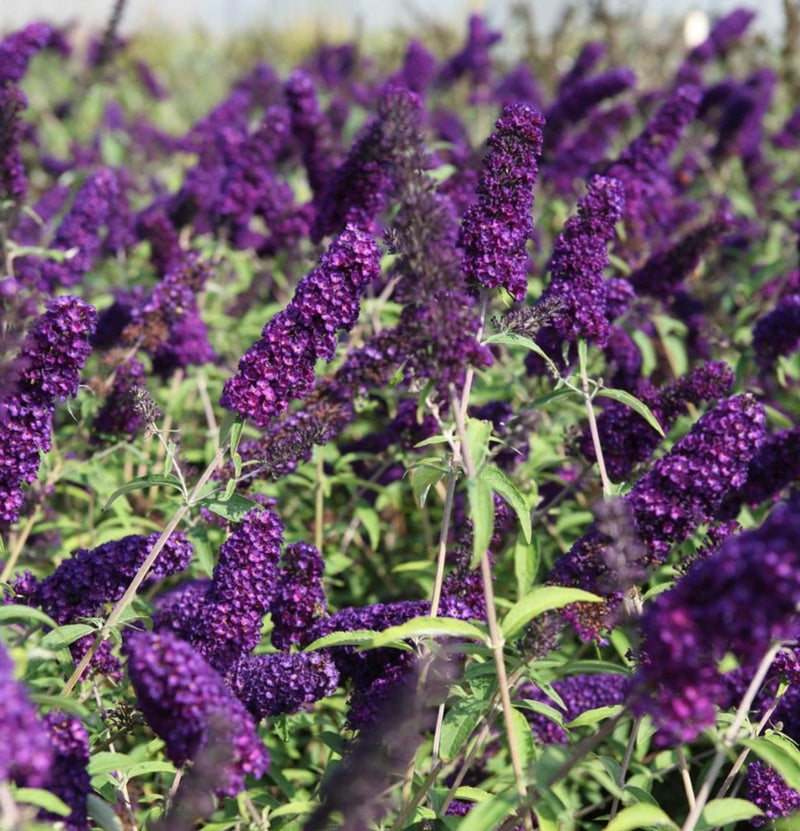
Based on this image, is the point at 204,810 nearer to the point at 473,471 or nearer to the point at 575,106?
the point at 473,471

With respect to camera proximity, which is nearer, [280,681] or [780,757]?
[780,757]

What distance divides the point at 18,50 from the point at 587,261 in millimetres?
5601

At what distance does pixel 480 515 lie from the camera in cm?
293

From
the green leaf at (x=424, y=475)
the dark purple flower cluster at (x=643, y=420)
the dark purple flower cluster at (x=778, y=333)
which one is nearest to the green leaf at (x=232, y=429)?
the green leaf at (x=424, y=475)

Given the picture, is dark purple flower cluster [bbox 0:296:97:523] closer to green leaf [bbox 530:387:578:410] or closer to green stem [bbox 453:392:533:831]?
green stem [bbox 453:392:533:831]

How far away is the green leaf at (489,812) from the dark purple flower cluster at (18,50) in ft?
22.4

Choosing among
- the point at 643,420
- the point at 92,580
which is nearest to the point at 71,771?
the point at 92,580

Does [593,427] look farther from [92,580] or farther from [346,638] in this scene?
[92,580]

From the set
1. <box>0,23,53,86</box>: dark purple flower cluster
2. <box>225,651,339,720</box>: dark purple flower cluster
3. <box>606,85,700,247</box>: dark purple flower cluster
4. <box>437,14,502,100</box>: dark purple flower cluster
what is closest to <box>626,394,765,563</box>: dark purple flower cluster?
<box>225,651,339,720</box>: dark purple flower cluster

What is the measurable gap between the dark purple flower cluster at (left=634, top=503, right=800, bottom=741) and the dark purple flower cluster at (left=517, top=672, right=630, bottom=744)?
6.25 feet

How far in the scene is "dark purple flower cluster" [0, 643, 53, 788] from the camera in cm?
225

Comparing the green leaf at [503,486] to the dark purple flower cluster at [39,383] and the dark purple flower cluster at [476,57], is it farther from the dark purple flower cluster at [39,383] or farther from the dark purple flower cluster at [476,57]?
the dark purple flower cluster at [476,57]

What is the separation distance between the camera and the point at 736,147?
418 inches

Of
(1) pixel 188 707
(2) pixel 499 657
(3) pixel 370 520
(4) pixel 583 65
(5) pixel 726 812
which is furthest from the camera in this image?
(4) pixel 583 65
